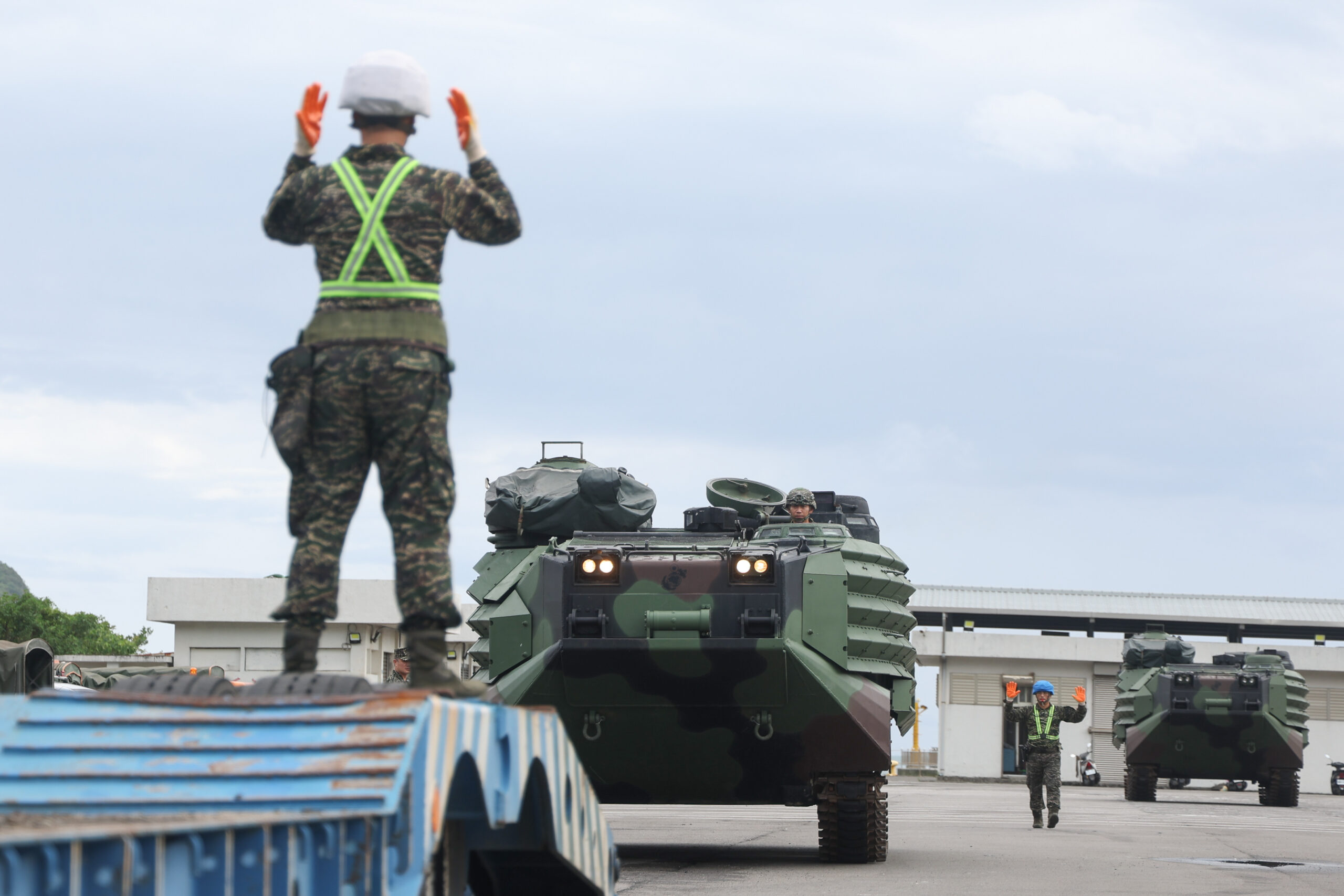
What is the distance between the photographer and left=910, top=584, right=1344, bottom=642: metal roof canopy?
5647 cm

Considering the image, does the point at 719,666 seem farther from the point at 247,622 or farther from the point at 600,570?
the point at 247,622

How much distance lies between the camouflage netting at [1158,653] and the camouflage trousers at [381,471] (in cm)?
2626

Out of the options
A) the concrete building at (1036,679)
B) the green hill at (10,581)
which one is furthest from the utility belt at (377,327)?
the green hill at (10,581)

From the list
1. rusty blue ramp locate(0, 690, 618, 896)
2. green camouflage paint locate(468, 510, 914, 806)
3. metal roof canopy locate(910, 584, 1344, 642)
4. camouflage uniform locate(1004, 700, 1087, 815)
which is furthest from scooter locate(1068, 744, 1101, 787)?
rusty blue ramp locate(0, 690, 618, 896)

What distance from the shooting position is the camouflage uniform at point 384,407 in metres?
4.85

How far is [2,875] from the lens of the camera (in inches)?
104

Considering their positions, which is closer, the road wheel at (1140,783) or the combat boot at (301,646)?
the combat boot at (301,646)

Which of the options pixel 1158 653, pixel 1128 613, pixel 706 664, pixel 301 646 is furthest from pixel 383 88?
pixel 1128 613

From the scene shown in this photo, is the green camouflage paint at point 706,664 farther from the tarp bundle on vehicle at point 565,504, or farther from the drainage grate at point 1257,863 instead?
the drainage grate at point 1257,863

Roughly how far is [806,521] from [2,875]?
1056cm

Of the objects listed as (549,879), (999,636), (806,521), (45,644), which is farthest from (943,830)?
(999,636)

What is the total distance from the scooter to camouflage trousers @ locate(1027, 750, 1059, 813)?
2821 centimetres

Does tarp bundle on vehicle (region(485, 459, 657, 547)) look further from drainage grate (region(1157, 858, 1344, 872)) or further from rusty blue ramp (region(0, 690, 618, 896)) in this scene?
rusty blue ramp (region(0, 690, 618, 896))

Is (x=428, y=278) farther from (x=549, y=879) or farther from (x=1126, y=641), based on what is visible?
(x=1126, y=641)
